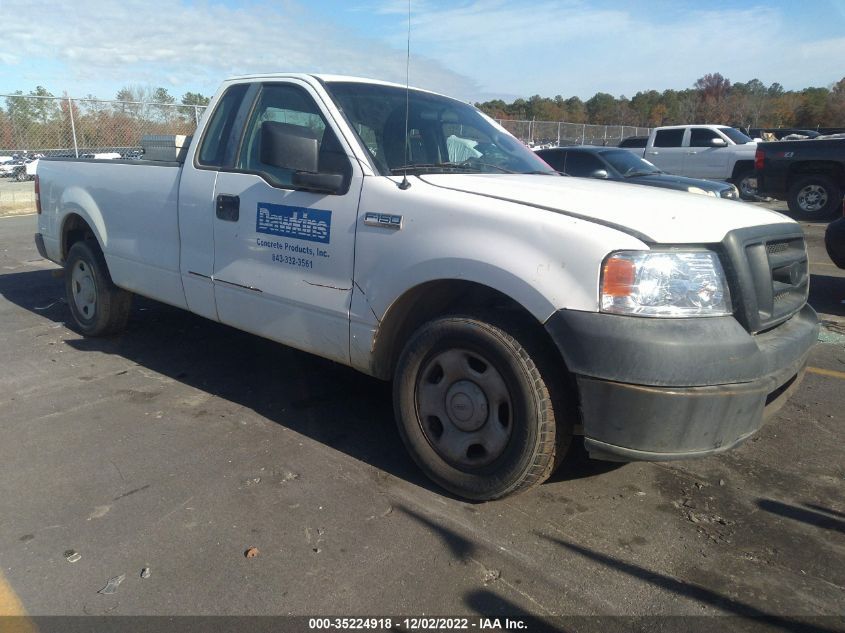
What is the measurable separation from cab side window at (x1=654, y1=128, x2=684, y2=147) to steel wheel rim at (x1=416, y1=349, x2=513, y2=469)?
17.2 meters

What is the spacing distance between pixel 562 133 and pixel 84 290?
1054 inches

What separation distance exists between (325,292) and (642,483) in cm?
187

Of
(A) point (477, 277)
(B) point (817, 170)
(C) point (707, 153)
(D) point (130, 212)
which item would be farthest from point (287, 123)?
(C) point (707, 153)

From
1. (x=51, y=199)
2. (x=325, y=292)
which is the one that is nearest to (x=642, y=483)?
(x=325, y=292)

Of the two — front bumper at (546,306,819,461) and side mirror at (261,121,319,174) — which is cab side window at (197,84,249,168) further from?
front bumper at (546,306,819,461)

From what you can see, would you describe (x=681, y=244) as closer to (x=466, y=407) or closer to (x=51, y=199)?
(x=466, y=407)

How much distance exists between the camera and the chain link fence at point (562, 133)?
26900mm

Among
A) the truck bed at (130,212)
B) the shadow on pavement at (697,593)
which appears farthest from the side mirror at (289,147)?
the shadow on pavement at (697,593)

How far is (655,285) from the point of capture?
263cm

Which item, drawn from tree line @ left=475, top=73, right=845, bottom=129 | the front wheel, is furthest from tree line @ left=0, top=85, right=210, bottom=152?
tree line @ left=475, top=73, right=845, bottom=129

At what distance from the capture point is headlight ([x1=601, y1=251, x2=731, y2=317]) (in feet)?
8.58

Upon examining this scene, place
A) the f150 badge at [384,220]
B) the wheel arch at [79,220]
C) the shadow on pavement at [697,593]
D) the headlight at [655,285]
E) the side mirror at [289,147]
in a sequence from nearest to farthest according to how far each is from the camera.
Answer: the shadow on pavement at [697,593] → the headlight at [655,285] → the f150 badge at [384,220] → the side mirror at [289,147] → the wheel arch at [79,220]

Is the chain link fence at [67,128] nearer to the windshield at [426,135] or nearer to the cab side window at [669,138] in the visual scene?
the cab side window at [669,138]

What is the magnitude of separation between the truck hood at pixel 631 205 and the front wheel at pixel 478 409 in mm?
598
